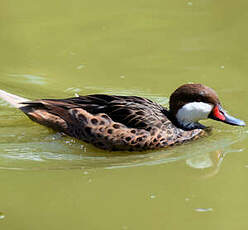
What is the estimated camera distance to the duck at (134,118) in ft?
27.7

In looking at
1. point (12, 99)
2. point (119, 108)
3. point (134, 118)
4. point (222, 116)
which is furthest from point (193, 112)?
point (12, 99)

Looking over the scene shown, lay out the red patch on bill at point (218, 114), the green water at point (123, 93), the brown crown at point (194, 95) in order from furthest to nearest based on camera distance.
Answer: the red patch on bill at point (218, 114), the brown crown at point (194, 95), the green water at point (123, 93)

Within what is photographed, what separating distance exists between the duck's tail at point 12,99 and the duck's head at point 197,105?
7.76 feet

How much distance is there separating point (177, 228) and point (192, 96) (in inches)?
110

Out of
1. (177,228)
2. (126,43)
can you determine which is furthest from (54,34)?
(177,228)

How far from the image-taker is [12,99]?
9.51 meters

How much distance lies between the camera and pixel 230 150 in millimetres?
8297

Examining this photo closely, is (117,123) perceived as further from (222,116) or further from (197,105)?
(222,116)

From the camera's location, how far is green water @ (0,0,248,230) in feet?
21.8

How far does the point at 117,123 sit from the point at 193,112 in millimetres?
1138

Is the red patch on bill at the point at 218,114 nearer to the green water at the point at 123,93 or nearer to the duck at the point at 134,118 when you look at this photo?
the duck at the point at 134,118

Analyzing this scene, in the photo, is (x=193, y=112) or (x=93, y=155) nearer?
(x=93, y=155)

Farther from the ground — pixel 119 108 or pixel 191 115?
pixel 119 108

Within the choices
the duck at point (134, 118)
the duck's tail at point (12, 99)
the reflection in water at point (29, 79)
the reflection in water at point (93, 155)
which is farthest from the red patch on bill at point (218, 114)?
the reflection in water at point (29, 79)
